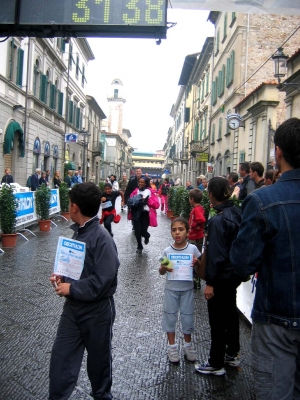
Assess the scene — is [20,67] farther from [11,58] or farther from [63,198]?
[63,198]

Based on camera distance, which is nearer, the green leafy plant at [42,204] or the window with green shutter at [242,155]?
the green leafy plant at [42,204]

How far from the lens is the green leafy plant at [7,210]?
10273mm

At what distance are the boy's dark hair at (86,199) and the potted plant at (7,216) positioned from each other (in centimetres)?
764

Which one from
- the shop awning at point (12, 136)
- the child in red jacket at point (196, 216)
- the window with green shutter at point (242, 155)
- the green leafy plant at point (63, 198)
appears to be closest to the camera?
the child in red jacket at point (196, 216)

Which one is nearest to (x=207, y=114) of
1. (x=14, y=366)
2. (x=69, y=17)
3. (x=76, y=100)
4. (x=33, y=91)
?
(x=76, y=100)

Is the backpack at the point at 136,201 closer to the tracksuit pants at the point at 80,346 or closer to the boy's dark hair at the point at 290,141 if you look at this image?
the tracksuit pants at the point at 80,346

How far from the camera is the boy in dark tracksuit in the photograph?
9.54 ft

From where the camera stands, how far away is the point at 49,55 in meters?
28.9

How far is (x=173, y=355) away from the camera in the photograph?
420 cm

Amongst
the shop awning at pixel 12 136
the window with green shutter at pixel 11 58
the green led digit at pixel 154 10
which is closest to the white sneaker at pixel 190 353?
the green led digit at pixel 154 10

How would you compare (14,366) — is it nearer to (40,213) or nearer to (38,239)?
(38,239)

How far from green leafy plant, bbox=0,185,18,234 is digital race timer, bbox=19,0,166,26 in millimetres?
5270

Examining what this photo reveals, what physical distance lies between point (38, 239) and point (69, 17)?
7165mm

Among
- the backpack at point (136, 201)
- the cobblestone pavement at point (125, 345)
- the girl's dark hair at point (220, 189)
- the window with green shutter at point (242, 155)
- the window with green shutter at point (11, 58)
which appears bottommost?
the cobblestone pavement at point (125, 345)
